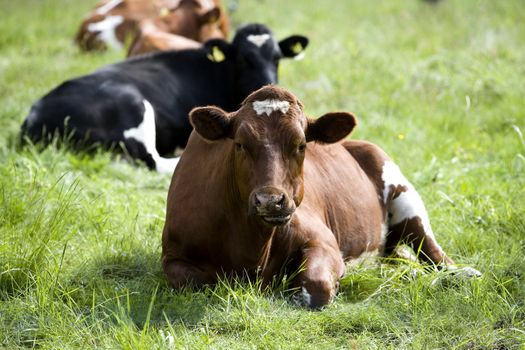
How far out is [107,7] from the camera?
1631 cm

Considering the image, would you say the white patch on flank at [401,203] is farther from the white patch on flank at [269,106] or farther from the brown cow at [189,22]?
the brown cow at [189,22]

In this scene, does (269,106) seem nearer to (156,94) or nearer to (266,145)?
(266,145)

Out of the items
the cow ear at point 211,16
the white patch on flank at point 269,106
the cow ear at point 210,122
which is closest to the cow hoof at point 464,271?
the white patch on flank at point 269,106

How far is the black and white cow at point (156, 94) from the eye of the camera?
926 cm

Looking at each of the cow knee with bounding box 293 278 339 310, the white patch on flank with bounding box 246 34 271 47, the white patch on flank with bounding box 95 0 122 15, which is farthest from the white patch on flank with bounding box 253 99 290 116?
the white patch on flank with bounding box 95 0 122 15

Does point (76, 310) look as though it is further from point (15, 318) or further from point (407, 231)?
point (407, 231)

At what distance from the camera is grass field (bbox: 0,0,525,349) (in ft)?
16.0

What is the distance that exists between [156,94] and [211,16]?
4.09 metres

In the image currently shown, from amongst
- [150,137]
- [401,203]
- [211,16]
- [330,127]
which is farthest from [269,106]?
[211,16]

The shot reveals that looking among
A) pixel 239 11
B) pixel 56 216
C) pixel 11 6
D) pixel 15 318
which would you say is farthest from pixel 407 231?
pixel 11 6

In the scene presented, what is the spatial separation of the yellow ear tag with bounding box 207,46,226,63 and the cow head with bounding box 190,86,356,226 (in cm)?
556

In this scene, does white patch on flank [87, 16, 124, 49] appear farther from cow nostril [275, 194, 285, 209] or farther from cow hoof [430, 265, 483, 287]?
cow nostril [275, 194, 285, 209]

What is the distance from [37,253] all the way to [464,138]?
219 inches

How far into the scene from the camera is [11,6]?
60.8ft
